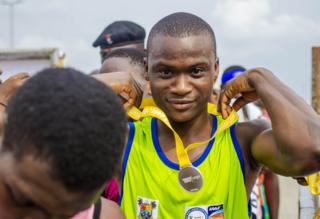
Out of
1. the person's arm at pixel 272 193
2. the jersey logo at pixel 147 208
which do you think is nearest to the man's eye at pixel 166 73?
the jersey logo at pixel 147 208

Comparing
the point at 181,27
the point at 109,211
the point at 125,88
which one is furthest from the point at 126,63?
the point at 109,211

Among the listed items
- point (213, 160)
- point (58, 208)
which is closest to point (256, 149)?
point (213, 160)

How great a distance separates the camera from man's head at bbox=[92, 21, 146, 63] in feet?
22.9

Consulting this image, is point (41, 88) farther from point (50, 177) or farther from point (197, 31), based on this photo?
point (197, 31)

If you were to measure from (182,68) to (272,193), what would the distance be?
4406 mm

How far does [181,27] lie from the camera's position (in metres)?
3.69

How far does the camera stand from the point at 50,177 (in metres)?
2.01

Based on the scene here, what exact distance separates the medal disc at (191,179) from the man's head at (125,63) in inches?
61.1

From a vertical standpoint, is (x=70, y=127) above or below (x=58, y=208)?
above

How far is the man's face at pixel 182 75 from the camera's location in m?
3.55

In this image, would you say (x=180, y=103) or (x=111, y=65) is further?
(x=111, y=65)

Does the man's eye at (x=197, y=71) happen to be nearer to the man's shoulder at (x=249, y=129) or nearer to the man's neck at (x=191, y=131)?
the man's neck at (x=191, y=131)

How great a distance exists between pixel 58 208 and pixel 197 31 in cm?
179

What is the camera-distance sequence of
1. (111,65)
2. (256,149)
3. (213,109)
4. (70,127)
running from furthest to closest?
(111,65), (213,109), (256,149), (70,127)
